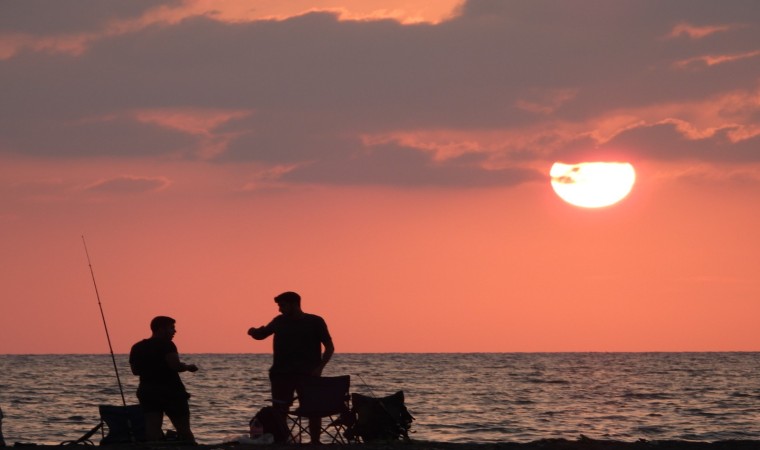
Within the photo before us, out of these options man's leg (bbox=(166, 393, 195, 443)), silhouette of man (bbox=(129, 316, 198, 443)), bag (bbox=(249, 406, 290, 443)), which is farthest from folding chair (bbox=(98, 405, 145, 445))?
bag (bbox=(249, 406, 290, 443))

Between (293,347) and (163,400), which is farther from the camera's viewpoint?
(293,347)

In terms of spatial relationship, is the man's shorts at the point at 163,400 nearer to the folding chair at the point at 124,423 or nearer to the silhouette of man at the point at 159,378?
the silhouette of man at the point at 159,378

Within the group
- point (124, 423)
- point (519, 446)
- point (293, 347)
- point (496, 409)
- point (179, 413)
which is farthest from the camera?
point (496, 409)

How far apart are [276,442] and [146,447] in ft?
6.08

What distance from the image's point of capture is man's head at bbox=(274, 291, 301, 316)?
45.6 ft

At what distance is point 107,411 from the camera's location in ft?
44.3

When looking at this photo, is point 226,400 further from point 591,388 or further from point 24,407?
→ point 591,388

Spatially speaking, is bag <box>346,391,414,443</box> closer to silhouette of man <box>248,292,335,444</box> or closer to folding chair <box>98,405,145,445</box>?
silhouette of man <box>248,292,335,444</box>

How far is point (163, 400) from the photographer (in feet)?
43.6

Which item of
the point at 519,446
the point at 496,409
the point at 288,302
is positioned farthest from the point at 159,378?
the point at 496,409

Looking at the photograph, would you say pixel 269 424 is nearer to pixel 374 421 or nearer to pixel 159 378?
pixel 374 421

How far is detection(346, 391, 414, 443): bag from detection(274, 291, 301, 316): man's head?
114cm

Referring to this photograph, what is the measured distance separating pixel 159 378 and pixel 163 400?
0.79ft

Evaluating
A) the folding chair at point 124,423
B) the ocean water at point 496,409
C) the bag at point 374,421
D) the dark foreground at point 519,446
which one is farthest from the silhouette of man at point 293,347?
the ocean water at point 496,409
